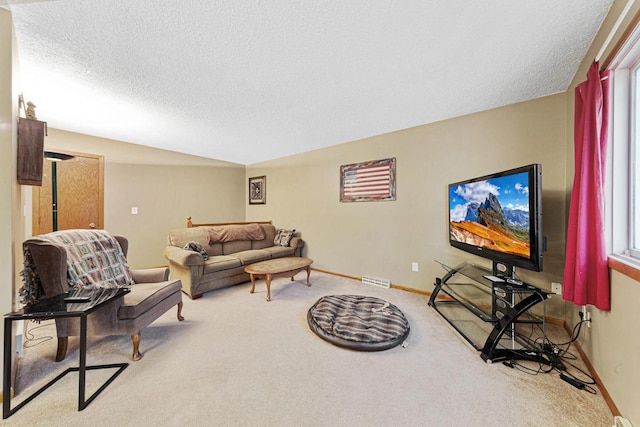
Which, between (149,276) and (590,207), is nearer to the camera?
(590,207)

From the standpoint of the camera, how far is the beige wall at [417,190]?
2.27 metres

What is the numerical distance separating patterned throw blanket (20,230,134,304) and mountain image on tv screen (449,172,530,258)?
3292mm

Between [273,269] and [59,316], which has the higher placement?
[59,316]

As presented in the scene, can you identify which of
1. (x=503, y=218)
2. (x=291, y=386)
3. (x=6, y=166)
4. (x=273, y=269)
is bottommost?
(x=291, y=386)

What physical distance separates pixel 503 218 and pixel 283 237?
341cm

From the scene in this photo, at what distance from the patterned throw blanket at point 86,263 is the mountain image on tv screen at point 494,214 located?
3.29m

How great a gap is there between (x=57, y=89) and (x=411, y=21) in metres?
3.19

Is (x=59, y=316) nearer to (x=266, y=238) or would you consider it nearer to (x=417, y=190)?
(x=266, y=238)

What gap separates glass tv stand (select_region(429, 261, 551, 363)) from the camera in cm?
168

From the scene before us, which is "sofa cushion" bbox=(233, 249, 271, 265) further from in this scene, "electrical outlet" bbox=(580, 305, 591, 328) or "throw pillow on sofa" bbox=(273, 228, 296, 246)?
"electrical outlet" bbox=(580, 305, 591, 328)

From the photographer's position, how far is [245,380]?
1.52m

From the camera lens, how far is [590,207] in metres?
1.50

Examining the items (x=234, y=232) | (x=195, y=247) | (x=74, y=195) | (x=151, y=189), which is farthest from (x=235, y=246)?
(x=74, y=195)

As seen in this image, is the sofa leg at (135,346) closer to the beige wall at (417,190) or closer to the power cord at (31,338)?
the power cord at (31,338)
